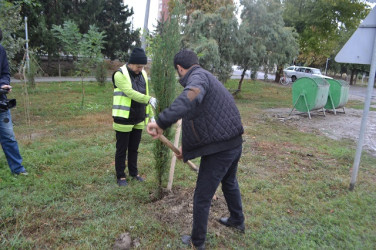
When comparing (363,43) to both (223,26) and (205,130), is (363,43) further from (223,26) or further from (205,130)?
(223,26)

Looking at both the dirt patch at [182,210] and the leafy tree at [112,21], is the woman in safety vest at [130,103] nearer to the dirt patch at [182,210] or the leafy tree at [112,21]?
the dirt patch at [182,210]

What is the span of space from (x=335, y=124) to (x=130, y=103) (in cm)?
810

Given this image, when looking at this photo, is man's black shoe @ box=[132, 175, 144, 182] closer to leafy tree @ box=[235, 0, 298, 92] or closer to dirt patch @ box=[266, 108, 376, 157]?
dirt patch @ box=[266, 108, 376, 157]

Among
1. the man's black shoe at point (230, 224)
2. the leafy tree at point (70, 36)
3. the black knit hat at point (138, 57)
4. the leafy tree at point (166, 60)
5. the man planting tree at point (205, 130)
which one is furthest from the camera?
the leafy tree at point (70, 36)

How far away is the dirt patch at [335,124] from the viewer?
802 centimetres

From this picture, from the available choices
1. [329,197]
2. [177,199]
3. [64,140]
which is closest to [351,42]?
[329,197]

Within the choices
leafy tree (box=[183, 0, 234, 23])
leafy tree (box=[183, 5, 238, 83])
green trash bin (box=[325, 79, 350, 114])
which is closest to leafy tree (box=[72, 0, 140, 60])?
leafy tree (box=[183, 0, 234, 23])

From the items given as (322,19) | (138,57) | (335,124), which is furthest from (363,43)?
(322,19)

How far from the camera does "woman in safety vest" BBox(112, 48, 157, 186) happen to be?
12.2ft

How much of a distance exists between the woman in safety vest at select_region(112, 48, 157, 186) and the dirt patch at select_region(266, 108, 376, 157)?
5451 mm

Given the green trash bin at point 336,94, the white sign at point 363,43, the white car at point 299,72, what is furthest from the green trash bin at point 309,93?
the white car at point 299,72

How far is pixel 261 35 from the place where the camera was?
1349 cm

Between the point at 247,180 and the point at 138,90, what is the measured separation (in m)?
2.17

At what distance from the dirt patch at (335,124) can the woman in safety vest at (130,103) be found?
17.9 feet
